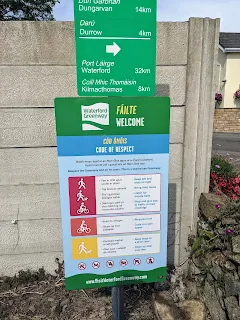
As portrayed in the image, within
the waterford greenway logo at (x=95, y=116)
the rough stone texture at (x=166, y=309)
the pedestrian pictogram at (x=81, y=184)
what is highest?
the waterford greenway logo at (x=95, y=116)

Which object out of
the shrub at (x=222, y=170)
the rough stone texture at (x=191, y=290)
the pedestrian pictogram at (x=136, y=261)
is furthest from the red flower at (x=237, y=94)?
the pedestrian pictogram at (x=136, y=261)

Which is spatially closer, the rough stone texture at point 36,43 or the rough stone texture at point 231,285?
the rough stone texture at point 231,285

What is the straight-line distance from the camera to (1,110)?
251 centimetres

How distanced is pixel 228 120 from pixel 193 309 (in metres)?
12.7

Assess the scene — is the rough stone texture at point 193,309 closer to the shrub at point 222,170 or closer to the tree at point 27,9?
the shrub at point 222,170

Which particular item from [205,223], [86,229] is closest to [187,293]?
[205,223]

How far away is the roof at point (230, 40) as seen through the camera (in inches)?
627

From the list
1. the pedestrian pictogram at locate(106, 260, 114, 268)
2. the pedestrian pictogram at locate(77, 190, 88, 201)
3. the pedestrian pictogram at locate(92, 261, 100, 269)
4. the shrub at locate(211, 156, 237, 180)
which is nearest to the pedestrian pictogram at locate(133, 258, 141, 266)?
the pedestrian pictogram at locate(106, 260, 114, 268)

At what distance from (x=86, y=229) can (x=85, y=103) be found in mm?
893

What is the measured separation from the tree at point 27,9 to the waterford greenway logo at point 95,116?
13.5 meters

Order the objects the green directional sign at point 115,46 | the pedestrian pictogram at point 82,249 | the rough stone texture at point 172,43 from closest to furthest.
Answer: the green directional sign at point 115,46 → the pedestrian pictogram at point 82,249 → the rough stone texture at point 172,43

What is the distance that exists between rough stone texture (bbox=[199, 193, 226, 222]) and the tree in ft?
44.4

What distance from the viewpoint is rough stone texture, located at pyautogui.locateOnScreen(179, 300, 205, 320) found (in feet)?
7.82

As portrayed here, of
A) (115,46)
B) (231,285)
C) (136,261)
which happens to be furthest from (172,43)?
(231,285)
